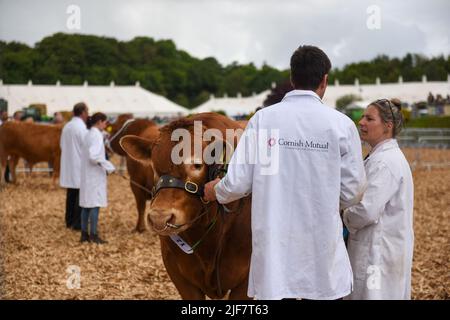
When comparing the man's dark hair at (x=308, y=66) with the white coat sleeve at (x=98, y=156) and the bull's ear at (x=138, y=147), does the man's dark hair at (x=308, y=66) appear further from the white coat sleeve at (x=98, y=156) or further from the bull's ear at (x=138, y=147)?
the white coat sleeve at (x=98, y=156)

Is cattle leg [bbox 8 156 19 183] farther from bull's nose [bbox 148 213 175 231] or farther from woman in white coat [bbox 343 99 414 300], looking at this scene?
woman in white coat [bbox 343 99 414 300]

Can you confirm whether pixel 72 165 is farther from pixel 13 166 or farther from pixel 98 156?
pixel 13 166

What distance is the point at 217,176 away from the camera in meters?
3.61

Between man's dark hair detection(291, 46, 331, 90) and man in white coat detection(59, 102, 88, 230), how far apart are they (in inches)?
279

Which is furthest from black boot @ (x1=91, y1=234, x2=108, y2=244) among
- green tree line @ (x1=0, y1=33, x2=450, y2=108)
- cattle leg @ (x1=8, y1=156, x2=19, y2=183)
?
green tree line @ (x1=0, y1=33, x2=450, y2=108)

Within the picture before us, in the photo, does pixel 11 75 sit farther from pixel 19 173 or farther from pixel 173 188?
pixel 173 188

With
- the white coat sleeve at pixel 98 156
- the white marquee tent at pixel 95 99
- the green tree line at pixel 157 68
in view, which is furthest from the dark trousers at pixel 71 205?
the green tree line at pixel 157 68

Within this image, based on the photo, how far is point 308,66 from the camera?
3.09 m

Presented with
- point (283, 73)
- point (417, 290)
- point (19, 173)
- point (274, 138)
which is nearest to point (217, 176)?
point (274, 138)

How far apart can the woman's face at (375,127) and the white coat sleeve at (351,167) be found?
60 centimetres

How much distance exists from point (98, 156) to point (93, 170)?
308 mm

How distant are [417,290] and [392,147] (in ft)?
10.00

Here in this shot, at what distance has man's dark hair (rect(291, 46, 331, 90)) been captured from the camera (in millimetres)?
3082
